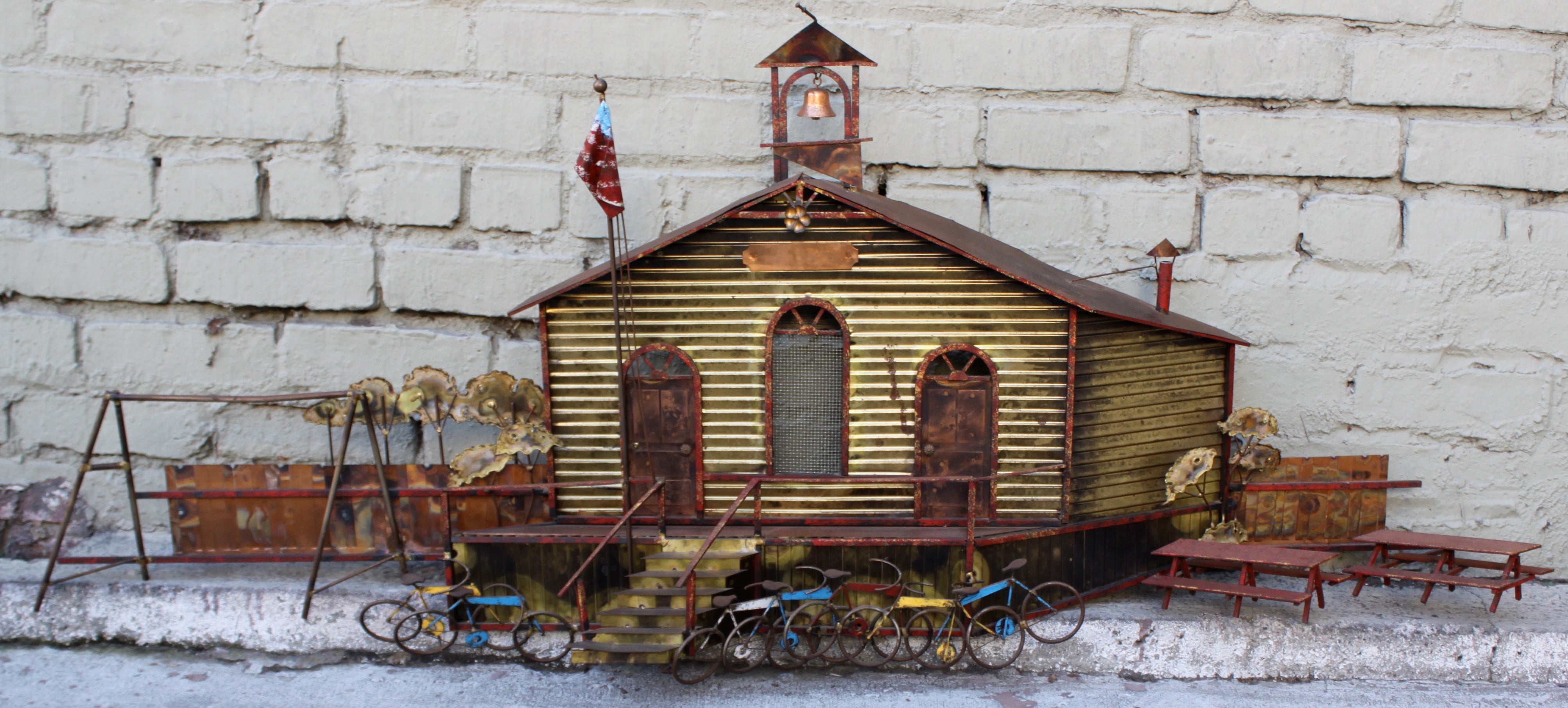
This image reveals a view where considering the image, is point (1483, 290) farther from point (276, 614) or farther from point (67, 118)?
point (67, 118)

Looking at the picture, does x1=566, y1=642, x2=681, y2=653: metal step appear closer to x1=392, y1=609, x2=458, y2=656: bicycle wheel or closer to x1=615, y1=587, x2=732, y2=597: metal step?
x1=615, y1=587, x2=732, y2=597: metal step

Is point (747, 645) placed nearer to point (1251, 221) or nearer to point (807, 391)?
point (807, 391)

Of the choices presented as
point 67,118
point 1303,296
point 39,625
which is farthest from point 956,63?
point 39,625

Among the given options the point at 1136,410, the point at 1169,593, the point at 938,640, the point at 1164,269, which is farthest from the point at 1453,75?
the point at 938,640

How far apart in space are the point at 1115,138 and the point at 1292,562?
12.5 feet

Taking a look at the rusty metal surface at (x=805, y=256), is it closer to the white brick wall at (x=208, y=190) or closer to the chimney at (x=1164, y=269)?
the chimney at (x=1164, y=269)

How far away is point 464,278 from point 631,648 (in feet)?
12.9

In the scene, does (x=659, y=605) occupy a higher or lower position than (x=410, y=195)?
lower

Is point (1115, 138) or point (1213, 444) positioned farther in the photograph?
point (1115, 138)

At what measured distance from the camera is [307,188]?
29.4 ft

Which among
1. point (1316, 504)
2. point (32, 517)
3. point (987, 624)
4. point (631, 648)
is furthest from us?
point (32, 517)

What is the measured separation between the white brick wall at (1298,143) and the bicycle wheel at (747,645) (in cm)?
547

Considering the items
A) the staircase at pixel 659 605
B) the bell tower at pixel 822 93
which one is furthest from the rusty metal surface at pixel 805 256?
the staircase at pixel 659 605

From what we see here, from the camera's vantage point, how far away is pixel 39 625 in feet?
26.1
